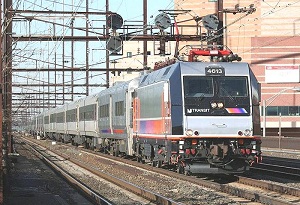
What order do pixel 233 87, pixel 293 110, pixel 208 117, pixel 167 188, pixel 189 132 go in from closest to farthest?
pixel 167 188, pixel 189 132, pixel 208 117, pixel 233 87, pixel 293 110

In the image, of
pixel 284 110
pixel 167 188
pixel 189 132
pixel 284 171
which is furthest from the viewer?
pixel 284 110

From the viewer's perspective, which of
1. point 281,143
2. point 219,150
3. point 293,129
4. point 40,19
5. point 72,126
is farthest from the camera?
point 293,129

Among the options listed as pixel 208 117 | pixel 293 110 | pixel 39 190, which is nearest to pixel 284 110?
pixel 293 110

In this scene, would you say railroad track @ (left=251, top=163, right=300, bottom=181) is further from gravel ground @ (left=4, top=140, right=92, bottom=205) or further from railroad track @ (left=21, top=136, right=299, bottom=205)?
gravel ground @ (left=4, top=140, right=92, bottom=205)

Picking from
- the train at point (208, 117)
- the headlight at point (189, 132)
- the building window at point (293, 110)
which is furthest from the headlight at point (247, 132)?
the building window at point (293, 110)

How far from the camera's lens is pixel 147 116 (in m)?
22.1

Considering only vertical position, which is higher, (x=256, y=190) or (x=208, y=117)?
(x=208, y=117)

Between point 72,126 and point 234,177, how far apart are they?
33.5m

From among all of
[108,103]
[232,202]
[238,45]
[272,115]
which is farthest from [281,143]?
[238,45]

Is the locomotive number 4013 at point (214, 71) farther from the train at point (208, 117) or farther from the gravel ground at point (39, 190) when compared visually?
the gravel ground at point (39, 190)

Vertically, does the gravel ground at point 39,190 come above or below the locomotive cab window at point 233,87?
below

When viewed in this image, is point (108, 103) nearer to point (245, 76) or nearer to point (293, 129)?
point (245, 76)

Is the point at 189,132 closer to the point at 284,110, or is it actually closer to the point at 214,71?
the point at 214,71

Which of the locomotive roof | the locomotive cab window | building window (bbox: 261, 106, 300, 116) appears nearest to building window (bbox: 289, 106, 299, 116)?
building window (bbox: 261, 106, 300, 116)
